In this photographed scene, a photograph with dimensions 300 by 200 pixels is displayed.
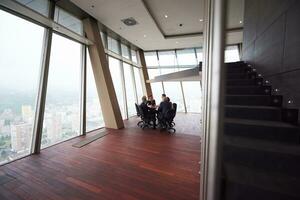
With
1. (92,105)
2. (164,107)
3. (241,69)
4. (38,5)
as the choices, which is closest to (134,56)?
(92,105)

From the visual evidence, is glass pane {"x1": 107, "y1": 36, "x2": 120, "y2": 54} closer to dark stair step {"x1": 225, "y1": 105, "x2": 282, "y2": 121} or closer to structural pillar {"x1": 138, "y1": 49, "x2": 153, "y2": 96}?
structural pillar {"x1": 138, "y1": 49, "x2": 153, "y2": 96}

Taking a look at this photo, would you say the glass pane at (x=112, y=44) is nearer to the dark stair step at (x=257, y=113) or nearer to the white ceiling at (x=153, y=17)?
the white ceiling at (x=153, y=17)

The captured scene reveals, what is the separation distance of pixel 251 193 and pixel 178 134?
13.0 ft

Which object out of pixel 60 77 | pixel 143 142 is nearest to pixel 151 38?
pixel 60 77

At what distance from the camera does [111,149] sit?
3.94m

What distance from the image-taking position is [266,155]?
1647 millimetres

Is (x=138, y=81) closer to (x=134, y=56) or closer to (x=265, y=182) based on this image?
(x=134, y=56)

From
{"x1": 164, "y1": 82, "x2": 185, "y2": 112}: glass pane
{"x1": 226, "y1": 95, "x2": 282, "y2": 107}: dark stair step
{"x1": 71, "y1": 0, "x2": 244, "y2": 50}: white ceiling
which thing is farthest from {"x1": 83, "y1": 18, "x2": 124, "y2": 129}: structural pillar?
{"x1": 164, "y1": 82, "x2": 185, "y2": 112}: glass pane

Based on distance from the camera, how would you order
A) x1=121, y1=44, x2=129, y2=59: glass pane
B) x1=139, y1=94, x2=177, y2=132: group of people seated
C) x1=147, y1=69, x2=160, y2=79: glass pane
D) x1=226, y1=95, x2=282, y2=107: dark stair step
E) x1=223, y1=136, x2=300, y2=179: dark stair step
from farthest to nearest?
x1=147, y1=69, x2=160, y2=79: glass pane, x1=121, y1=44, x2=129, y2=59: glass pane, x1=139, y1=94, x2=177, y2=132: group of people seated, x1=226, y1=95, x2=282, y2=107: dark stair step, x1=223, y1=136, x2=300, y2=179: dark stair step

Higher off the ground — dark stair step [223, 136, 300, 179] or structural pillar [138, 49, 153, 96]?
structural pillar [138, 49, 153, 96]

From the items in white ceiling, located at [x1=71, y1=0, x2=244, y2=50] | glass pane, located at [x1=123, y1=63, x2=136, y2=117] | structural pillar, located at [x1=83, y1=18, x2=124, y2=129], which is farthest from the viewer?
glass pane, located at [x1=123, y1=63, x2=136, y2=117]

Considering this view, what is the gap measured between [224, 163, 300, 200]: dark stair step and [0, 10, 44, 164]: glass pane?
408 cm

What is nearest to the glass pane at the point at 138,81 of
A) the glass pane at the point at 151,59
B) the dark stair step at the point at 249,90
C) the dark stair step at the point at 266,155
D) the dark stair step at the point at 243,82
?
the glass pane at the point at 151,59

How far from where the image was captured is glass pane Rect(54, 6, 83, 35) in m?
4.47
